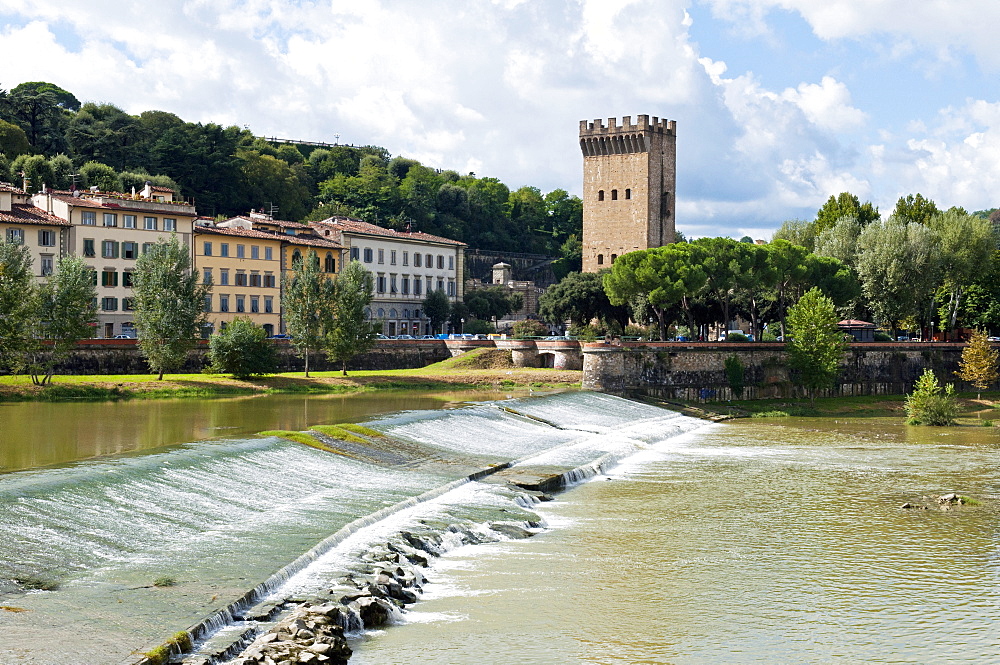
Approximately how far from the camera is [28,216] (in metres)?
70.1

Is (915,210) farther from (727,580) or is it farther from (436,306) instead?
(727,580)

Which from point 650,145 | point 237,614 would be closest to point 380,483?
point 237,614

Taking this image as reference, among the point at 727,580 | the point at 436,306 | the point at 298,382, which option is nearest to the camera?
the point at 727,580

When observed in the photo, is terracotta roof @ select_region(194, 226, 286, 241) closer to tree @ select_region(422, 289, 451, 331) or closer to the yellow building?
the yellow building

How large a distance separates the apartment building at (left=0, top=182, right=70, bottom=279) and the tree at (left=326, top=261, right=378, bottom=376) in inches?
712

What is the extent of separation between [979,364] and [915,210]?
2438 centimetres

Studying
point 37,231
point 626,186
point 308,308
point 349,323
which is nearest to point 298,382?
point 308,308

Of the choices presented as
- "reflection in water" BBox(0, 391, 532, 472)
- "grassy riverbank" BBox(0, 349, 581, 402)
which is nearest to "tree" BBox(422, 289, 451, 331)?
"grassy riverbank" BBox(0, 349, 581, 402)

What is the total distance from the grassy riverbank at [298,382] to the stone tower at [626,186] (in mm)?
28482

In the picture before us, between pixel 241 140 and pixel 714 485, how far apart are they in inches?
4148

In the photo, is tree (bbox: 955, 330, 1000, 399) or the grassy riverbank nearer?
the grassy riverbank

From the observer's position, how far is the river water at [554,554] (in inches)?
647

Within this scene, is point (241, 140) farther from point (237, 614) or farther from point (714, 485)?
point (237, 614)

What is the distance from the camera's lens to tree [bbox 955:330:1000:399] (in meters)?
69.4
